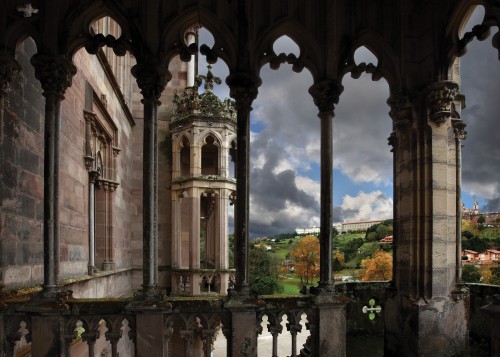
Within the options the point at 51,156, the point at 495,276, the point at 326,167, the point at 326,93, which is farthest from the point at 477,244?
the point at 51,156

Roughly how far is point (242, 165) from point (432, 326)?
9.39 feet

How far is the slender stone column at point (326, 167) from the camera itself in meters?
4.86

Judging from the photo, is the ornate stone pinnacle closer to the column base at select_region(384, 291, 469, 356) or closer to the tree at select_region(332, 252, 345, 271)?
the column base at select_region(384, 291, 469, 356)

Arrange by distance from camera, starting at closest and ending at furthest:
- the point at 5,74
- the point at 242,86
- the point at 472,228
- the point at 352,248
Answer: the point at 5,74 < the point at 242,86 < the point at 472,228 < the point at 352,248

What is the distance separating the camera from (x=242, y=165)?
15.7 feet

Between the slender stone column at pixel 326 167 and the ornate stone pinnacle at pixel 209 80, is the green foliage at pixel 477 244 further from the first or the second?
the slender stone column at pixel 326 167

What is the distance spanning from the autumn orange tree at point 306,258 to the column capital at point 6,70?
1148 inches

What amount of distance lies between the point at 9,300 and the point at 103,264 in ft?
17.1

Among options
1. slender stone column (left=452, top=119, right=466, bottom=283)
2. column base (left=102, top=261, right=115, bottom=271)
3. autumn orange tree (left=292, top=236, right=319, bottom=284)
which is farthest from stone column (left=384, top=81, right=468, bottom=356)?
autumn orange tree (left=292, top=236, right=319, bottom=284)

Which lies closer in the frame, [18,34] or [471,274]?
[18,34]

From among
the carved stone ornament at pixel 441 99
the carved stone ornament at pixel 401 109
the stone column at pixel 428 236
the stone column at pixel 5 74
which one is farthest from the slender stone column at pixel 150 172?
the carved stone ornament at pixel 441 99

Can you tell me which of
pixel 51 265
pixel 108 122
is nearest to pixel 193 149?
pixel 108 122

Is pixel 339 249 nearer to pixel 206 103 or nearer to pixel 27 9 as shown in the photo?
pixel 206 103

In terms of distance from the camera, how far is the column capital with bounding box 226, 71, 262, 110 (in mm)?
4852
